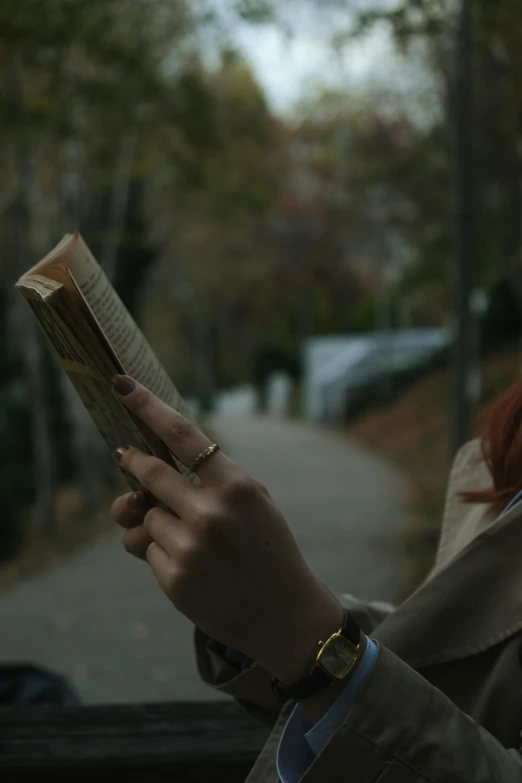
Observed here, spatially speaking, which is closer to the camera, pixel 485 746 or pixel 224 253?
pixel 485 746

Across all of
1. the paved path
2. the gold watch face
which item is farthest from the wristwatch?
the paved path

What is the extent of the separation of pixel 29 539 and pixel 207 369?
34.8 m

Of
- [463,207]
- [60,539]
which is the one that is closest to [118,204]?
[60,539]

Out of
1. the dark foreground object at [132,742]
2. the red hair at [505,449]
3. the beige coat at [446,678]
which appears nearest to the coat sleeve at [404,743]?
A: the beige coat at [446,678]

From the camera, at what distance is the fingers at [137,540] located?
4.44 ft

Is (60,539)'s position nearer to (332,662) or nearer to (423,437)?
(423,437)

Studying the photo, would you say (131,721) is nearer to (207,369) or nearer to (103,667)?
(103,667)

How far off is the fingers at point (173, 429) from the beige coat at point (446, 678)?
297mm

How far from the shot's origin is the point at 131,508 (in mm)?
1293

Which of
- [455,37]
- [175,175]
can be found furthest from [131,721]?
[175,175]

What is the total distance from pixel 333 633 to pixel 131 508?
34 centimetres

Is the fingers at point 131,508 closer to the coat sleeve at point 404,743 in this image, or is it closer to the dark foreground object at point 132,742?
the coat sleeve at point 404,743

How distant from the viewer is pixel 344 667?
1082mm

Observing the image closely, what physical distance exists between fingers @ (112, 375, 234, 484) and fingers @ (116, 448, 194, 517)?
2 cm
